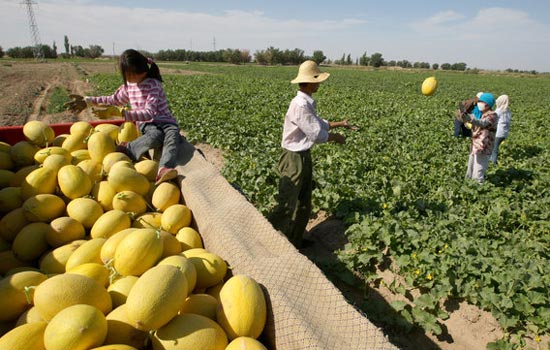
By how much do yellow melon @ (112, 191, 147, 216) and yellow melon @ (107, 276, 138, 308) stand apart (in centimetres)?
90

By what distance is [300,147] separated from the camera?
3.71 meters

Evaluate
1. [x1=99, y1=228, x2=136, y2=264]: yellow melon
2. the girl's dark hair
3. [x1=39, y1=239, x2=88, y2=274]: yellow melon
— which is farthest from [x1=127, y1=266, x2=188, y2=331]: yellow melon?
the girl's dark hair

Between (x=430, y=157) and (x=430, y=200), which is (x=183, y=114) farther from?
(x=430, y=200)

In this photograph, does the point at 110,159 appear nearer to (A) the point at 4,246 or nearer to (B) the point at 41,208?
(B) the point at 41,208

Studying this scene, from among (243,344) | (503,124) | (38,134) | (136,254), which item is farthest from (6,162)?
(503,124)

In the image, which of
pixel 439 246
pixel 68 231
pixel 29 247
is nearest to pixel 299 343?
pixel 68 231

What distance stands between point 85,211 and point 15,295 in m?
0.85

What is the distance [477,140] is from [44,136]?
659 cm

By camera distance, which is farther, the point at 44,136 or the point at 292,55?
the point at 292,55

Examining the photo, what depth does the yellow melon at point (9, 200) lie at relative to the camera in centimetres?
277

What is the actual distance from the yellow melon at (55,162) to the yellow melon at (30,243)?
0.65 meters

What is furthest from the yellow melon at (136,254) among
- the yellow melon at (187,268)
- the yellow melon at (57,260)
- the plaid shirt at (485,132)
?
the plaid shirt at (485,132)

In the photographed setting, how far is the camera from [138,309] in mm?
1465

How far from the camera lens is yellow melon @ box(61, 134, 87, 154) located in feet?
11.9
